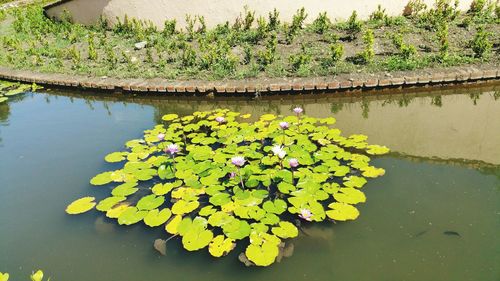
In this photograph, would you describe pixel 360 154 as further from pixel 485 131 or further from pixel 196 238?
pixel 196 238

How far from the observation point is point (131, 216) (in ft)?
11.5

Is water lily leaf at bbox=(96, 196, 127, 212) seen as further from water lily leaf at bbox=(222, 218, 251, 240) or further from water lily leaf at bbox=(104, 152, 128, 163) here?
water lily leaf at bbox=(222, 218, 251, 240)

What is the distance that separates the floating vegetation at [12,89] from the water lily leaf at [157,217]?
19.5 feet

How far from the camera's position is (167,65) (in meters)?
8.16

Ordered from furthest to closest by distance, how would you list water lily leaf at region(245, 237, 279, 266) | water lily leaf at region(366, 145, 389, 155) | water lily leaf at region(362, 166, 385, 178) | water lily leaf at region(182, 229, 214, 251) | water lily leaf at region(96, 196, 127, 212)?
1. water lily leaf at region(366, 145, 389, 155)
2. water lily leaf at region(362, 166, 385, 178)
3. water lily leaf at region(96, 196, 127, 212)
4. water lily leaf at region(182, 229, 214, 251)
5. water lily leaf at region(245, 237, 279, 266)

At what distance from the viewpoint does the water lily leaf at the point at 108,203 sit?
365 centimetres

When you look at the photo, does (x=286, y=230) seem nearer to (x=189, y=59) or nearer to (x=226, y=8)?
(x=189, y=59)

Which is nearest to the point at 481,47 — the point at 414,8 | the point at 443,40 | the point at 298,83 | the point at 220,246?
the point at 443,40

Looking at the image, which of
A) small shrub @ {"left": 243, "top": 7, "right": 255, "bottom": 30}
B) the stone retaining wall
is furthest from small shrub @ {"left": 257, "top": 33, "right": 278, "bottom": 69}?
small shrub @ {"left": 243, "top": 7, "right": 255, "bottom": 30}

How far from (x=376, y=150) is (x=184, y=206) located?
7.71 feet

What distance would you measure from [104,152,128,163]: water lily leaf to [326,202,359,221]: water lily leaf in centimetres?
259

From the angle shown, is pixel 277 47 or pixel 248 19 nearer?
pixel 277 47

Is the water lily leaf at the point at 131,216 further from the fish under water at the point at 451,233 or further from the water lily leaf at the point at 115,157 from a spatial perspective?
the fish under water at the point at 451,233

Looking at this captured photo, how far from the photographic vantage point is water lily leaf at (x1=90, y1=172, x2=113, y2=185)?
4.09m
